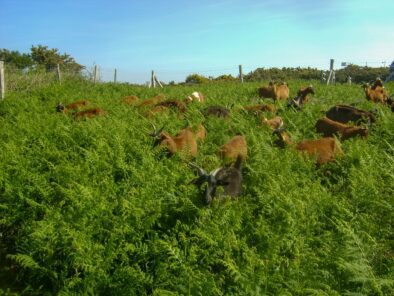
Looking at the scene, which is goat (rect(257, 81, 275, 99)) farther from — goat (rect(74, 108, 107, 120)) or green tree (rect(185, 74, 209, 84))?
green tree (rect(185, 74, 209, 84))

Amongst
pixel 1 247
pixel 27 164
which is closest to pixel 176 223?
pixel 1 247

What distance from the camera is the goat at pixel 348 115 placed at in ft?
33.8

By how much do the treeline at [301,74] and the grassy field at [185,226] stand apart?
30.4 metres

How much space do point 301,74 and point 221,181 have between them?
119 ft

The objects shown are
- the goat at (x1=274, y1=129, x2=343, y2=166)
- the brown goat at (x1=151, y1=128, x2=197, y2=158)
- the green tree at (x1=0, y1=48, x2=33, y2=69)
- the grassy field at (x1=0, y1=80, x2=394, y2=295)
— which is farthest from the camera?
the green tree at (x1=0, y1=48, x2=33, y2=69)

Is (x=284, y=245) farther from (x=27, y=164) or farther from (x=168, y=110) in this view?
(x=168, y=110)

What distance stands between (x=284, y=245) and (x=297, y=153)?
10.1 feet

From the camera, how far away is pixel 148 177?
20.6ft

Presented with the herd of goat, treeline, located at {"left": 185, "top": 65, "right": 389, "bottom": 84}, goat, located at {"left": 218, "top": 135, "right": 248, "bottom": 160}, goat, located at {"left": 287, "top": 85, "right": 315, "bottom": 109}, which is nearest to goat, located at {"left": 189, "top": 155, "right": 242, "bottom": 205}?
the herd of goat

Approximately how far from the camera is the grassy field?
4098 millimetres

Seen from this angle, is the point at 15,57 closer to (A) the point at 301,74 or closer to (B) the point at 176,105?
(A) the point at 301,74

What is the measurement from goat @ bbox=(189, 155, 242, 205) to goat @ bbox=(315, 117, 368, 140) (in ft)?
11.6

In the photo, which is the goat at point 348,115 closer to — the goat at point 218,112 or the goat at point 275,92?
the goat at point 218,112

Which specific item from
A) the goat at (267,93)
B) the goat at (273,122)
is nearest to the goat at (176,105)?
the goat at (273,122)
